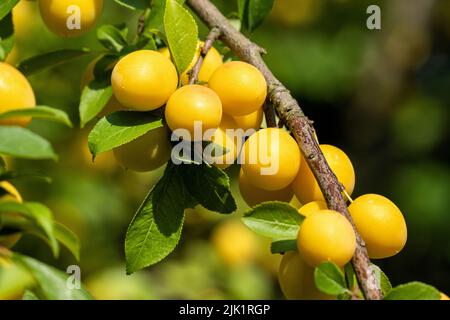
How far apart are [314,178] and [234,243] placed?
1.35 metres

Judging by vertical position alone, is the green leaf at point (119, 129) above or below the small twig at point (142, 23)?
below

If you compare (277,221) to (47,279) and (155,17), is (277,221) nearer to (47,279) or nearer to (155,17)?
(47,279)

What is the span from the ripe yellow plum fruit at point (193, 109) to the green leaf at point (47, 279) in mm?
234

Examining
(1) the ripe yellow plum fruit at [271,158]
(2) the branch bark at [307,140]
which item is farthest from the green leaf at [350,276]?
(1) the ripe yellow plum fruit at [271,158]

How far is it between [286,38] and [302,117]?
2020 millimetres

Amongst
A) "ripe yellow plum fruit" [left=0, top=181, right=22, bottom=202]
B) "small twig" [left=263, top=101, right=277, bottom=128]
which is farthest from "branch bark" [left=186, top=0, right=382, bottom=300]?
"ripe yellow plum fruit" [left=0, top=181, right=22, bottom=202]

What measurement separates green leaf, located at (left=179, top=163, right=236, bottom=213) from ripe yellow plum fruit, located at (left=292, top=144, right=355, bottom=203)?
9 centimetres

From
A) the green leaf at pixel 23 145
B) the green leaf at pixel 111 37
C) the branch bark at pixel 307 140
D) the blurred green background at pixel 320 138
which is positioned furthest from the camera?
the blurred green background at pixel 320 138

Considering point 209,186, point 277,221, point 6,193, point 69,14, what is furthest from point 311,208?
point 69,14

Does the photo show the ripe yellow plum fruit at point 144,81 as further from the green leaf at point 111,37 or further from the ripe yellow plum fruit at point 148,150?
the green leaf at point 111,37

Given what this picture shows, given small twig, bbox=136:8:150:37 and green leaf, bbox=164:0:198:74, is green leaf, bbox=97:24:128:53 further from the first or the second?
green leaf, bbox=164:0:198:74

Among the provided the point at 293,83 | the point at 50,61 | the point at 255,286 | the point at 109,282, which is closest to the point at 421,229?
the point at 293,83

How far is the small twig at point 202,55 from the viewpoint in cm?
98

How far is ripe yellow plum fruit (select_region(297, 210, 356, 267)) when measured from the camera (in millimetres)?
822
